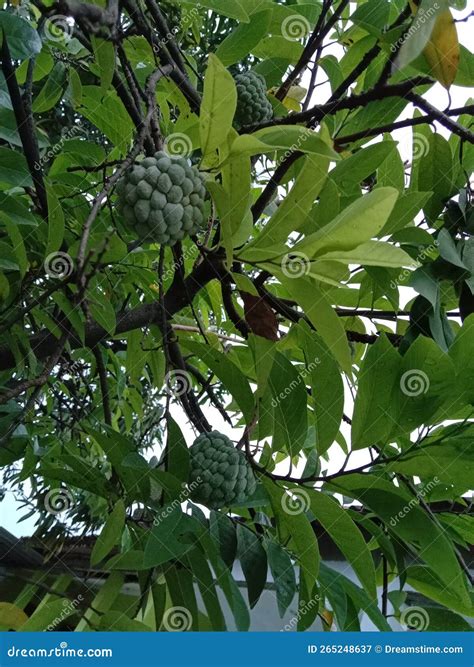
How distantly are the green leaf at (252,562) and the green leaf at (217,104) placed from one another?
1.54ft

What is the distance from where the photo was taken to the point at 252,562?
0.82 m

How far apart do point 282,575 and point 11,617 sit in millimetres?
317

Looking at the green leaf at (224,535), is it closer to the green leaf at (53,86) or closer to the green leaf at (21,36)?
the green leaf at (21,36)

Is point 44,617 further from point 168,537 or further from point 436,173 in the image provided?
point 436,173

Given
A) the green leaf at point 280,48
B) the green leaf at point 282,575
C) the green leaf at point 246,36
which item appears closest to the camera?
the green leaf at point 282,575

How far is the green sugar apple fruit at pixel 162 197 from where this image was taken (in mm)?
653

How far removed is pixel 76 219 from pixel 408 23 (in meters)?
0.56

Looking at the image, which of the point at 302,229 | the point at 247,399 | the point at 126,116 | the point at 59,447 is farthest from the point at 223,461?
the point at 59,447

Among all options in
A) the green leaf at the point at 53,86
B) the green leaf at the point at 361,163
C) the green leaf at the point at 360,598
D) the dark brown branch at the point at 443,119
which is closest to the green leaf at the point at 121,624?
the green leaf at the point at 360,598

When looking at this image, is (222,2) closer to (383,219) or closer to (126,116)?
(126,116)

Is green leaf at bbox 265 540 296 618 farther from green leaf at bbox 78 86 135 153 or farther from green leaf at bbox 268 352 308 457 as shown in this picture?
green leaf at bbox 78 86 135 153

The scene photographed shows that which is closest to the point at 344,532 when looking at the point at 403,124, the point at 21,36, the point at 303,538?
the point at 303,538

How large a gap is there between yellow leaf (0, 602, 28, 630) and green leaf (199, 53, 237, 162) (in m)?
0.57

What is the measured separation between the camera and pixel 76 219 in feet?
3.58
